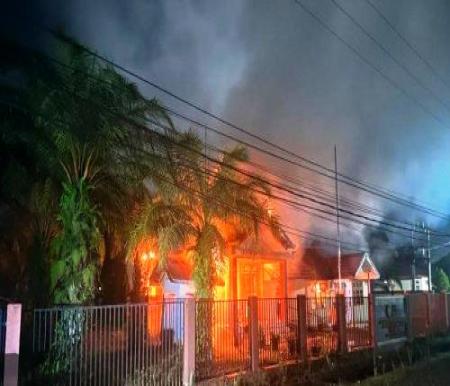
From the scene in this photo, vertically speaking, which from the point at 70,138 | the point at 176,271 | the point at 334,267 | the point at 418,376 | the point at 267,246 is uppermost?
the point at 70,138

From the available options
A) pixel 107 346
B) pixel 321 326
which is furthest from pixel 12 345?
pixel 321 326

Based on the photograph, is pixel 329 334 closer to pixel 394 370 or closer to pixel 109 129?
pixel 394 370

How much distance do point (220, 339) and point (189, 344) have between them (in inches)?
46.4

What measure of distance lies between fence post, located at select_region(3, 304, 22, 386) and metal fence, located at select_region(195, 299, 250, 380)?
4.47 m

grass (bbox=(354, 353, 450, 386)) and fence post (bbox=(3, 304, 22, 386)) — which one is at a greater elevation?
fence post (bbox=(3, 304, 22, 386))

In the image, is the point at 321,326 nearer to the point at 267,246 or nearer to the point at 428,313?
the point at 267,246

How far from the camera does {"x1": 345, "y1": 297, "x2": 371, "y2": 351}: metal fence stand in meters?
18.2

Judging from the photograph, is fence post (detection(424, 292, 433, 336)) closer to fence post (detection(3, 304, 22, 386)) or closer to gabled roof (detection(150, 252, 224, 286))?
gabled roof (detection(150, 252, 224, 286))

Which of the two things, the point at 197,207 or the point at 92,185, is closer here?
the point at 92,185

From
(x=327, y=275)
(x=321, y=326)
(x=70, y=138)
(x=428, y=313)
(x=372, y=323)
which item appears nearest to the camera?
(x=70, y=138)

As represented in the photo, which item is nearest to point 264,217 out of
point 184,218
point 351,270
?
point 184,218

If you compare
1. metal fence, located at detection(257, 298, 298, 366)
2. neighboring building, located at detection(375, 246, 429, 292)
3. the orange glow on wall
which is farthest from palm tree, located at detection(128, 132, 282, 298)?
neighboring building, located at detection(375, 246, 429, 292)

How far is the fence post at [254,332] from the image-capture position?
1386 cm

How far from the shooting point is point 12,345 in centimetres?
945
